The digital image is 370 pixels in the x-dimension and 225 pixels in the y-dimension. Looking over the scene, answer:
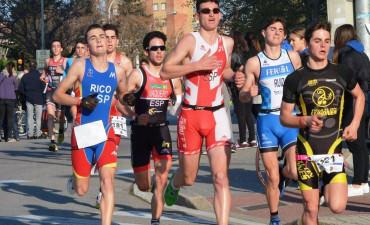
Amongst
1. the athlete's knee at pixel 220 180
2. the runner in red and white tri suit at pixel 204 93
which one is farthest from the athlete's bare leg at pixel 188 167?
the athlete's knee at pixel 220 180

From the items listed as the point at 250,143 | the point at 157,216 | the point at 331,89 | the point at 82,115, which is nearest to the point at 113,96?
the point at 82,115

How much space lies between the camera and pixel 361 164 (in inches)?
423

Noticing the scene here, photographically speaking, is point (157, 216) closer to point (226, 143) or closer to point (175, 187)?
point (175, 187)

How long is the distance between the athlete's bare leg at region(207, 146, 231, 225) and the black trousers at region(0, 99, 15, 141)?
669 inches

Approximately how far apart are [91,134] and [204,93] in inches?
50.1

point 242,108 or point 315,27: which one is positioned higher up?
point 315,27

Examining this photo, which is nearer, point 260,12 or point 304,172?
point 304,172

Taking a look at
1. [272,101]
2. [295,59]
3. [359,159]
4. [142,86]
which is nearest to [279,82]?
[272,101]

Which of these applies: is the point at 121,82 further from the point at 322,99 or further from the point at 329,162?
the point at 329,162

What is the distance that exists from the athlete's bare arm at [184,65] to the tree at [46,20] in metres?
60.8

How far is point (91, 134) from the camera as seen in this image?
884 cm

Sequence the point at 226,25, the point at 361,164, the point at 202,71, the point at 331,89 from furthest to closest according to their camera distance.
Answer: the point at 226,25, the point at 361,164, the point at 202,71, the point at 331,89

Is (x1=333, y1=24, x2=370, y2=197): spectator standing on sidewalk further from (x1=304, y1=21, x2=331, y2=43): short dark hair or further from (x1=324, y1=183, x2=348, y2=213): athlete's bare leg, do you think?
(x1=324, y1=183, x2=348, y2=213): athlete's bare leg

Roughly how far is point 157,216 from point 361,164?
295 centimetres
